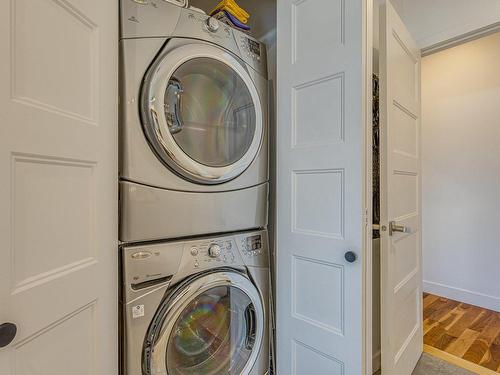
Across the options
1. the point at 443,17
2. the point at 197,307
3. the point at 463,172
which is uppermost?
the point at 443,17

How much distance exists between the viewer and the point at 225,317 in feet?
4.06

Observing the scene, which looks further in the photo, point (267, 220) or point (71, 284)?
point (267, 220)

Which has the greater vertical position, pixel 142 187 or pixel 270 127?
pixel 270 127

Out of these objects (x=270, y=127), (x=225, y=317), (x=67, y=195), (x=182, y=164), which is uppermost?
(x=270, y=127)

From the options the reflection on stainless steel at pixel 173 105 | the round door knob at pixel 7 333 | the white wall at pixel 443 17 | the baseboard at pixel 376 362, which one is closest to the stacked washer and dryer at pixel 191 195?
the reflection on stainless steel at pixel 173 105

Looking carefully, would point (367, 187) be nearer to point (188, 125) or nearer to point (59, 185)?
point (188, 125)

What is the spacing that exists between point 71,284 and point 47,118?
1.38 ft

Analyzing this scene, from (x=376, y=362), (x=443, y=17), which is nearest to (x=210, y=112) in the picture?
(x=443, y=17)

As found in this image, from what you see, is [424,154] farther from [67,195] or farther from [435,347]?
[67,195]

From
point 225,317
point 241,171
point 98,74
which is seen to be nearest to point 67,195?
point 98,74

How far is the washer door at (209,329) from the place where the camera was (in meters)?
0.99

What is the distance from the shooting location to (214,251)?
114 cm

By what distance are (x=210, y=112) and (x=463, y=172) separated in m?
2.63

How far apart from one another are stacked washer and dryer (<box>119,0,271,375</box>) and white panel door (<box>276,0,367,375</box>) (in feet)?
0.38
